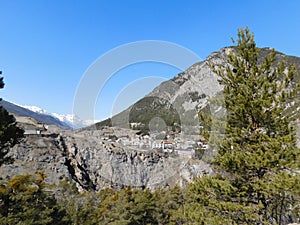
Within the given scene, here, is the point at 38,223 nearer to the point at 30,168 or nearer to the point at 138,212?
the point at 138,212

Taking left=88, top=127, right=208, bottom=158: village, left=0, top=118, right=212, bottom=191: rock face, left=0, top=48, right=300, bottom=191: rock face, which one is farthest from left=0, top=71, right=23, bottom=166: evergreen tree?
left=88, top=127, right=208, bottom=158: village

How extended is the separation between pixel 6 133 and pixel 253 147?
9.36 metres

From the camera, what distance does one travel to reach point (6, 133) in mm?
9898

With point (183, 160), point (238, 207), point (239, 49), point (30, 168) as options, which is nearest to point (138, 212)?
point (238, 207)

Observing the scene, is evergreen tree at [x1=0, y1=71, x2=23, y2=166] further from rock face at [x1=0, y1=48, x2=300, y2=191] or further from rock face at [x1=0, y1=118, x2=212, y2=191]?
rock face at [x1=0, y1=118, x2=212, y2=191]

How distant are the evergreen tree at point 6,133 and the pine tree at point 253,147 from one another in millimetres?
7758

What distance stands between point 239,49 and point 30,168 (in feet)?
207

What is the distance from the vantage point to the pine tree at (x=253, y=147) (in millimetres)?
8062

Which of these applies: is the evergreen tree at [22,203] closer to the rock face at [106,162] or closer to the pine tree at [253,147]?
the pine tree at [253,147]

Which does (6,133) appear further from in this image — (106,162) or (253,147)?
(106,162)

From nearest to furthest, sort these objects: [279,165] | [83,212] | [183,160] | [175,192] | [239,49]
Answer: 1. [279,165]
2. [239,49]
3. [83,212]
4. [175,192]
5. [183,160]

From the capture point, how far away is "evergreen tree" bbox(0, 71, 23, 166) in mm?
9734

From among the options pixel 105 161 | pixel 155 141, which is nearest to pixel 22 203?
pixel 105 161

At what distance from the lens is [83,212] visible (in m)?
25.0
